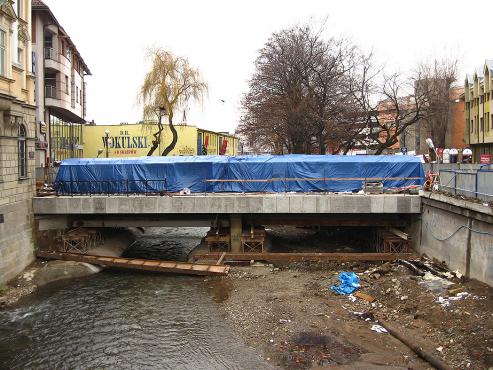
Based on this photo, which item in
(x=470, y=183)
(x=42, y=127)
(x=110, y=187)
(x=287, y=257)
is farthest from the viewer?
(x=42, y=127)

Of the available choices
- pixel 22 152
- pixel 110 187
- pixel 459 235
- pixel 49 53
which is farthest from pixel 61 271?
pixel 49 53

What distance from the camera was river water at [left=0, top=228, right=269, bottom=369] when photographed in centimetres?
1137

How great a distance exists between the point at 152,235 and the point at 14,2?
1609cm

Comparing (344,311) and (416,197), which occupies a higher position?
(416,197)

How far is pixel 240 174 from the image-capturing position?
23094mm

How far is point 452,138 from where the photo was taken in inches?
2319

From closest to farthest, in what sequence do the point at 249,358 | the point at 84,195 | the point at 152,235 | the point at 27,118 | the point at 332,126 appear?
the point at 249,358 < the point at 27,118 < the point at 84,195 < the point at 152,235 < the point at 332,126

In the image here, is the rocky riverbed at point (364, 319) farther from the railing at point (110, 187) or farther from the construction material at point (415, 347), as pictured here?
the railing at point (110, 187)

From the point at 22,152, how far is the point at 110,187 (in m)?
4.65

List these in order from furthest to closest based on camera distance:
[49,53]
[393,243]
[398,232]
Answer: [49,53] < [398,232] < [393,243]

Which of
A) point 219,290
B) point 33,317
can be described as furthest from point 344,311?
point 33,317

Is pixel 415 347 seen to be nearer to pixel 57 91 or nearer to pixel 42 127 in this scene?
pixel 42 127

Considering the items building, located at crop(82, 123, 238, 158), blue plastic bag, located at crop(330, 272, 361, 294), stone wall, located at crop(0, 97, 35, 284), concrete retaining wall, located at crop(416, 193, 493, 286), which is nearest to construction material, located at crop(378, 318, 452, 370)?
blue plastic bag, located at crop(330, 272, 361, 294)

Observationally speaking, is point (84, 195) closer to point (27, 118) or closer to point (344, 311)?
point (27, 118)
